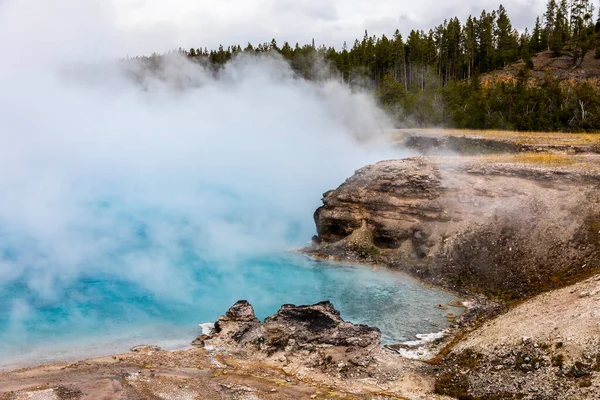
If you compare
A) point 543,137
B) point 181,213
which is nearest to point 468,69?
point 543,137

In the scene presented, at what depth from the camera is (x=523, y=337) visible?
11.4m

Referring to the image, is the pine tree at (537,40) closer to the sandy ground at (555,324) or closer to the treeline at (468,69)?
the treeline at (468,69)

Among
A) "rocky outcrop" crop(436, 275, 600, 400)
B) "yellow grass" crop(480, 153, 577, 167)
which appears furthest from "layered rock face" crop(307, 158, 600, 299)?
"rocky outcrop" crop(436, 275, 600, 400)

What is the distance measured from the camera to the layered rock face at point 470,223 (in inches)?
660

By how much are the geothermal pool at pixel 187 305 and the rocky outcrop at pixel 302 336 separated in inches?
51.9

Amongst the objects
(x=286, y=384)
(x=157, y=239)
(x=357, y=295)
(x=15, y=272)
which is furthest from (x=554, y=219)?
(x=15, y=272)

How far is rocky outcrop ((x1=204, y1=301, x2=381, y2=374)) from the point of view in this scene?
12.5 m

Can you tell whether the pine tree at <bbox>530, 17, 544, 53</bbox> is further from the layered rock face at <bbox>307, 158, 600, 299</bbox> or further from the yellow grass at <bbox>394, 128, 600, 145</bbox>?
the layered rock face at <bbox>307, 158, 600, 299</bbox>

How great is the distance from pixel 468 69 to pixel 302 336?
2323 inches

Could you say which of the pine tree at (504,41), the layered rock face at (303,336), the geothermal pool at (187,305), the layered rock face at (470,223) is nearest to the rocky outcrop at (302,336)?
the layered rock face at (303,336)

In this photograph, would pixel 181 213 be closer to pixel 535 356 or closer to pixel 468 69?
pixel 535 356

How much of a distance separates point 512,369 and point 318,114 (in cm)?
3502

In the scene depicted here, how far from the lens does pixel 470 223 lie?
1912 cm

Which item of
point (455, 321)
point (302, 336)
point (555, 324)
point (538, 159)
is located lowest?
point (455, 321)
